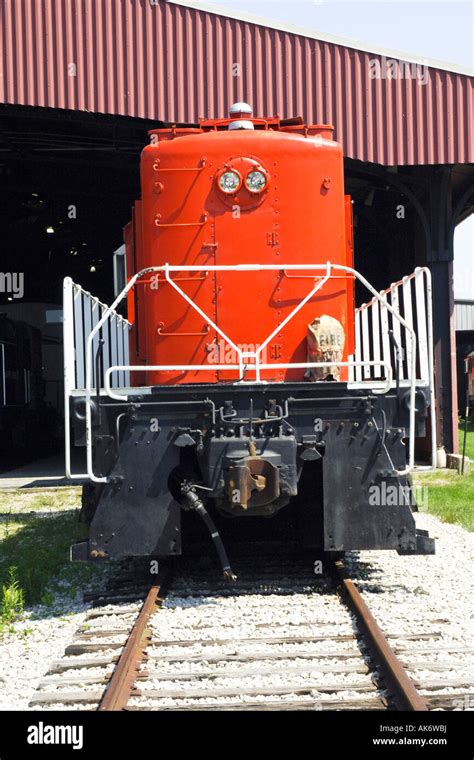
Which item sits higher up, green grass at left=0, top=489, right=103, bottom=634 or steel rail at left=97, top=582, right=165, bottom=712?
steel rail at left=97, top=582, right=165, bottom=712

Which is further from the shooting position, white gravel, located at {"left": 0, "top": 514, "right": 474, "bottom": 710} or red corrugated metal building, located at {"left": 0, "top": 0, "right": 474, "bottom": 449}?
red corrugated metal building, located at {"left": 0, "top": 0, "right": 474, "bottom": 449}

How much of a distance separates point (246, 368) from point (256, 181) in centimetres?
173

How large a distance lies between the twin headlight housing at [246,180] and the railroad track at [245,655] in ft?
10.2

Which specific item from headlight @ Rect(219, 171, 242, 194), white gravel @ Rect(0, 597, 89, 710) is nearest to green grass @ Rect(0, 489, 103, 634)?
white gravel @ Rect(0, 597, 89, 710)

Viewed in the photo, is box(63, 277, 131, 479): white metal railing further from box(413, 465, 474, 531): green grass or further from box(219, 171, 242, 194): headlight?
box(413, 465, 474, 531): green grass

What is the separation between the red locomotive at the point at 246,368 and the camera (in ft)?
20.3

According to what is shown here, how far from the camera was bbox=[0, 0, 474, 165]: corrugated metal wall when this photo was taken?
530 inches

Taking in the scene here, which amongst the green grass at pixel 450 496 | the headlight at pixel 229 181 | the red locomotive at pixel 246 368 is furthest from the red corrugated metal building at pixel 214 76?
the headlight at pixel 229 181

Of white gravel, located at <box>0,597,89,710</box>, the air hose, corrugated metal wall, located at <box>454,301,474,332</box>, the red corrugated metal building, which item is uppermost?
the red corrugated metal building

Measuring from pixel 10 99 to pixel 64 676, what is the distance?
1085 centimetres

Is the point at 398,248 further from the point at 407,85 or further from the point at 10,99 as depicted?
the point at 10,99
